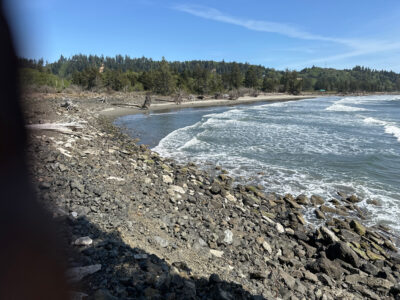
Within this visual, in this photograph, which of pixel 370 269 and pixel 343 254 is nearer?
pixel 370 269

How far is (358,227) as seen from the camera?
23.3 feet

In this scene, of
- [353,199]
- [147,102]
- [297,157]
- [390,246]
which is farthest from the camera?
[147,102]

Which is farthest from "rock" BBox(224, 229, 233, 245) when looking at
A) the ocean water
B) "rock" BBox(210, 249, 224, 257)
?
the ocean water

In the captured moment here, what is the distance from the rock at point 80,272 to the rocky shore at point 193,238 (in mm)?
11

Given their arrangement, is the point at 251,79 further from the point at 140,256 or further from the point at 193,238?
the point at 140,256

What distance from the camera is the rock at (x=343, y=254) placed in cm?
556

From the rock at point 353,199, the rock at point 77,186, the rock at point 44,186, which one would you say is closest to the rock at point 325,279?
the rock at point 353,199

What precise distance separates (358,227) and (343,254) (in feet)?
6.63

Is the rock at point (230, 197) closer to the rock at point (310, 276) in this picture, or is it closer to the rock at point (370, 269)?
the rock at point (310, 276)

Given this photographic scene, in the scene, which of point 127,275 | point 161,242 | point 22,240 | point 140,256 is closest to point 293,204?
point 161,242

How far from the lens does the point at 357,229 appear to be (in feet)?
23.3

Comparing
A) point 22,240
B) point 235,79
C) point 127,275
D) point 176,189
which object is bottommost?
point 176,189

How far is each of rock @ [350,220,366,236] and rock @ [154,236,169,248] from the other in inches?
238

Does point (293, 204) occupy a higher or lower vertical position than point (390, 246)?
higher
